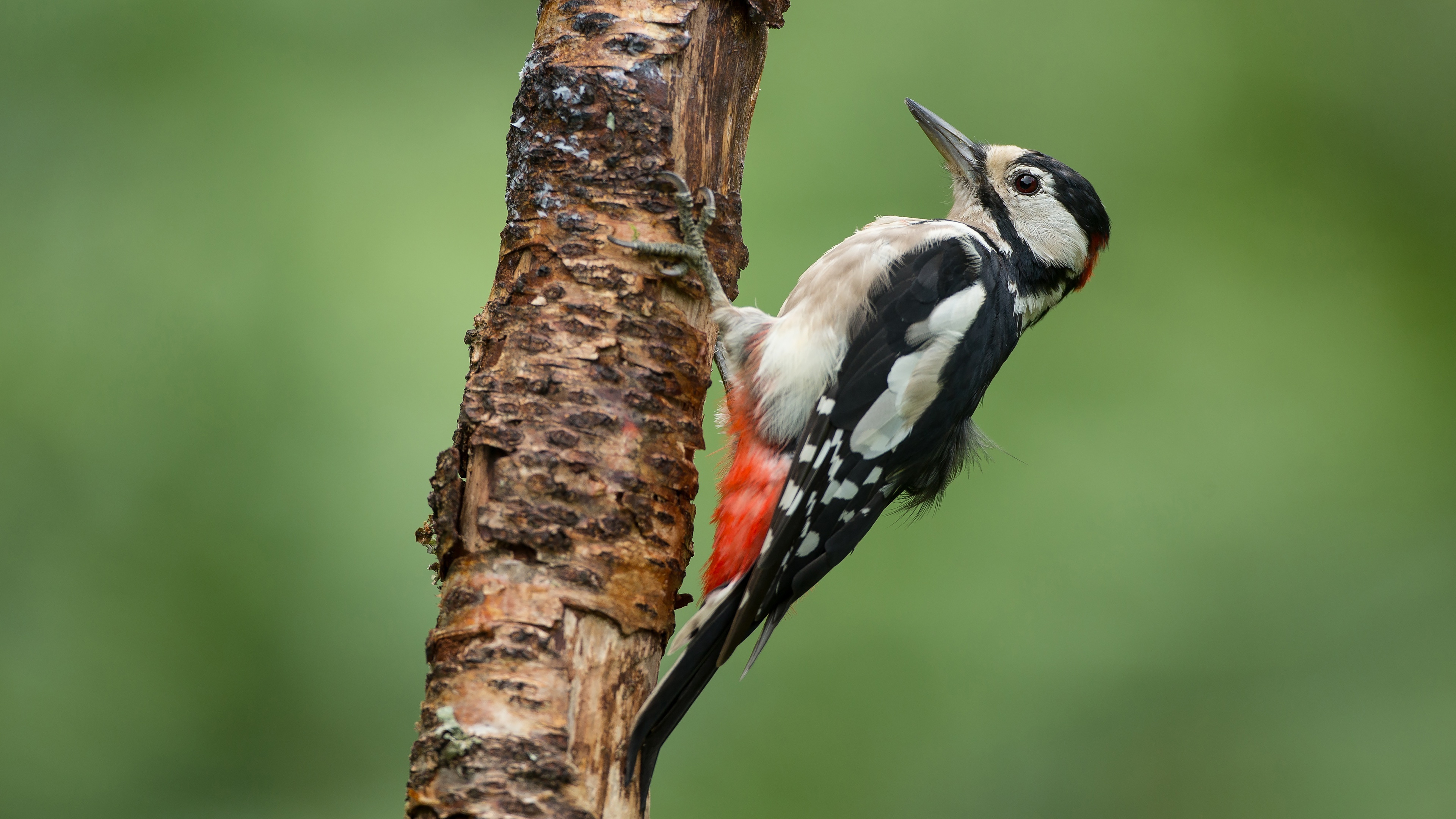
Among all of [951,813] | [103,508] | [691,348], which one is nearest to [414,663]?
[103,508]

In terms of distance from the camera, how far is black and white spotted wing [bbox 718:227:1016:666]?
2.00m

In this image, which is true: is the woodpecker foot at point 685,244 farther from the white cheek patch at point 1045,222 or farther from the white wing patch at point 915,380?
the white cheek patch at point 1045,222

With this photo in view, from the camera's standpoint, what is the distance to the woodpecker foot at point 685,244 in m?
1.72

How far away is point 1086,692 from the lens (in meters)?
3.68

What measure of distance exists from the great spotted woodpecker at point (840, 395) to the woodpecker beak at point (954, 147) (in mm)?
330

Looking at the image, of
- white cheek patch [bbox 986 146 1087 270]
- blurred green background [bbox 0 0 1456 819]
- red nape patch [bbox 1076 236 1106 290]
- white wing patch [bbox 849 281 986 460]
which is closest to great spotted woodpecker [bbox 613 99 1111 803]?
white wing patch [bbox 849 281 986 460]

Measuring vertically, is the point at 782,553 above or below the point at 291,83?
below

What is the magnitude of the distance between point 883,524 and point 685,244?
2033 millimetres

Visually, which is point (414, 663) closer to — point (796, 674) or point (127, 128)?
point (796, 674)

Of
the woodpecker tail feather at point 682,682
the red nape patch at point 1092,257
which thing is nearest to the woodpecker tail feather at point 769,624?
the woodpecker tail feather at point 682,682

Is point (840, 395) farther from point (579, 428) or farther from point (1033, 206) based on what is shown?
point (1033, 206)

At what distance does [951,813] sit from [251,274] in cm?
313

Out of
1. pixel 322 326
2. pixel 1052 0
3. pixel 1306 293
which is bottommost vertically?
pixel 322 326

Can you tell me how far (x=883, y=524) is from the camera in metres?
3.58
